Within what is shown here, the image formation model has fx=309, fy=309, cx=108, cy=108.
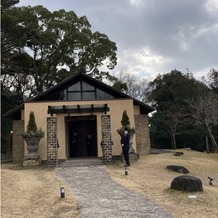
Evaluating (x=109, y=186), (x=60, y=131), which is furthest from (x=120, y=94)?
(x=109, y=186)

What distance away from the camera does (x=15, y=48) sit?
27.6 meters

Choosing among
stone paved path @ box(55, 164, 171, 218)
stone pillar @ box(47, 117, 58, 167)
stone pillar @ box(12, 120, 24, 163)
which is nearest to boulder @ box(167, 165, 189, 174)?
stone paved path @ box(55, 164, 171, 218)

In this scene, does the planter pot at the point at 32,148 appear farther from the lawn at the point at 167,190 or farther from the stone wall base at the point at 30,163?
the lawn at the point at 167,190

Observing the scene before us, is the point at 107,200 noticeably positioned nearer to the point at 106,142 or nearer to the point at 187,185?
the point at 187,185

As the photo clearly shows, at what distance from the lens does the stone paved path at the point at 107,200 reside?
7492 mm

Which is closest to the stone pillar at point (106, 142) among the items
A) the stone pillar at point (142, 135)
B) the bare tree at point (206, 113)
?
the stone pillar at point (142, 135)

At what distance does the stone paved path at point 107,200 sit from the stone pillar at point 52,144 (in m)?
4.64

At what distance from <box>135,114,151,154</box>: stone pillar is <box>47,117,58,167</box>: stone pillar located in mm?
7148

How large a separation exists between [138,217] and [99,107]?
1173cm

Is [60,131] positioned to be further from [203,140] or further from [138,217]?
[203,140]

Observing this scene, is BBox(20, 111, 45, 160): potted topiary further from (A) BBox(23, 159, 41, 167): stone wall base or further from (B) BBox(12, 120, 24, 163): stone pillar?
(B) BBox(12, 120, 24, 163): stone pillar

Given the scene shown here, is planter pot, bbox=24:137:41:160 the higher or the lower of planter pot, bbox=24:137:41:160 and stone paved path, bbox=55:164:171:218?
the higher

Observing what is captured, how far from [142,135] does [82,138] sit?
4.42 m

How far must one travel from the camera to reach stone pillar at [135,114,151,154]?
73.1 ft
